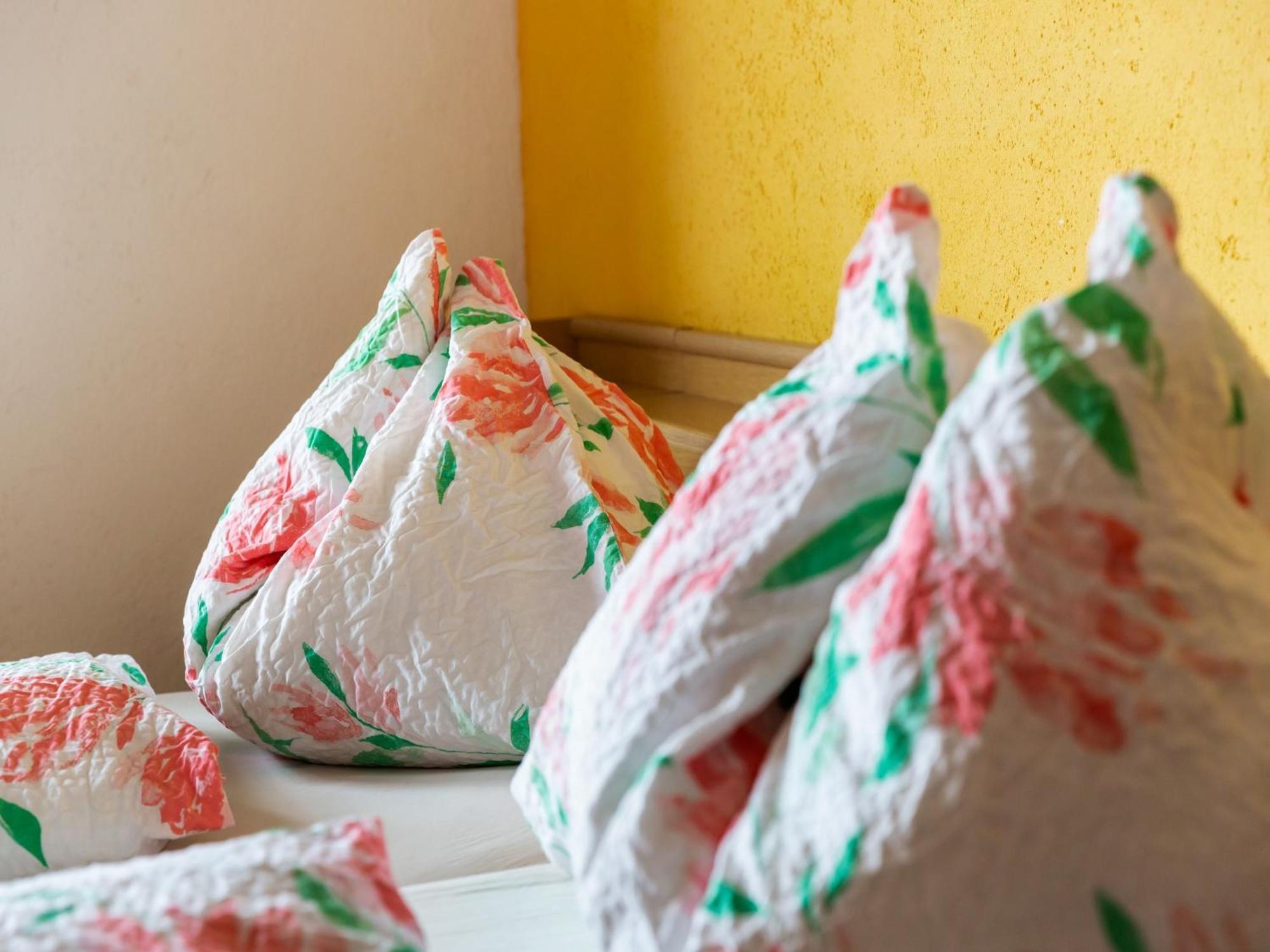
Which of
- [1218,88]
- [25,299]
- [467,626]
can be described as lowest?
[467,626]

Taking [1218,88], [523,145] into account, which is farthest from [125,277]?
[1218,88]

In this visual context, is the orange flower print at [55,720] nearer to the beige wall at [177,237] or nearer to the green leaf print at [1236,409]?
the green leaf print at [1236,409]

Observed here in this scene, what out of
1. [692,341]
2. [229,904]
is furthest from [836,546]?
[692,341]

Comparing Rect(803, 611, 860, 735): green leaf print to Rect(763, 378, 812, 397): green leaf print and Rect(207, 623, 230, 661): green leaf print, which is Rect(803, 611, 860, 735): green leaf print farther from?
Rect(207, 623, 230, 661): green leaf print

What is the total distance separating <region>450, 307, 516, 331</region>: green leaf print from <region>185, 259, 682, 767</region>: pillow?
0.03 meters

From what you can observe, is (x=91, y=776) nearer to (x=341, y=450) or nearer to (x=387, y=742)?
(x=387, y=742)

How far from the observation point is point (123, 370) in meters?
2.09

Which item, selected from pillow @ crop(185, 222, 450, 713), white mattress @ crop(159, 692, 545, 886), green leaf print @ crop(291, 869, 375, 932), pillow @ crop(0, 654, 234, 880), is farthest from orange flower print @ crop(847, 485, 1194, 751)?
pillow @ crop(185, 222, 450, 713)

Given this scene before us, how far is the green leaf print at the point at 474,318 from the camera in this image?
1.28 meters

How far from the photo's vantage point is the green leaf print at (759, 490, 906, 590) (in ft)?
1.80

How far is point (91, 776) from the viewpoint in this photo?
3.15 feet

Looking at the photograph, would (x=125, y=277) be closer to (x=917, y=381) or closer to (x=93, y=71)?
(x=93, y=71)

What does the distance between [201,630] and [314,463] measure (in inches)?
A: 7.1

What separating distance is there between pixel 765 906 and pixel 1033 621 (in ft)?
0.46
